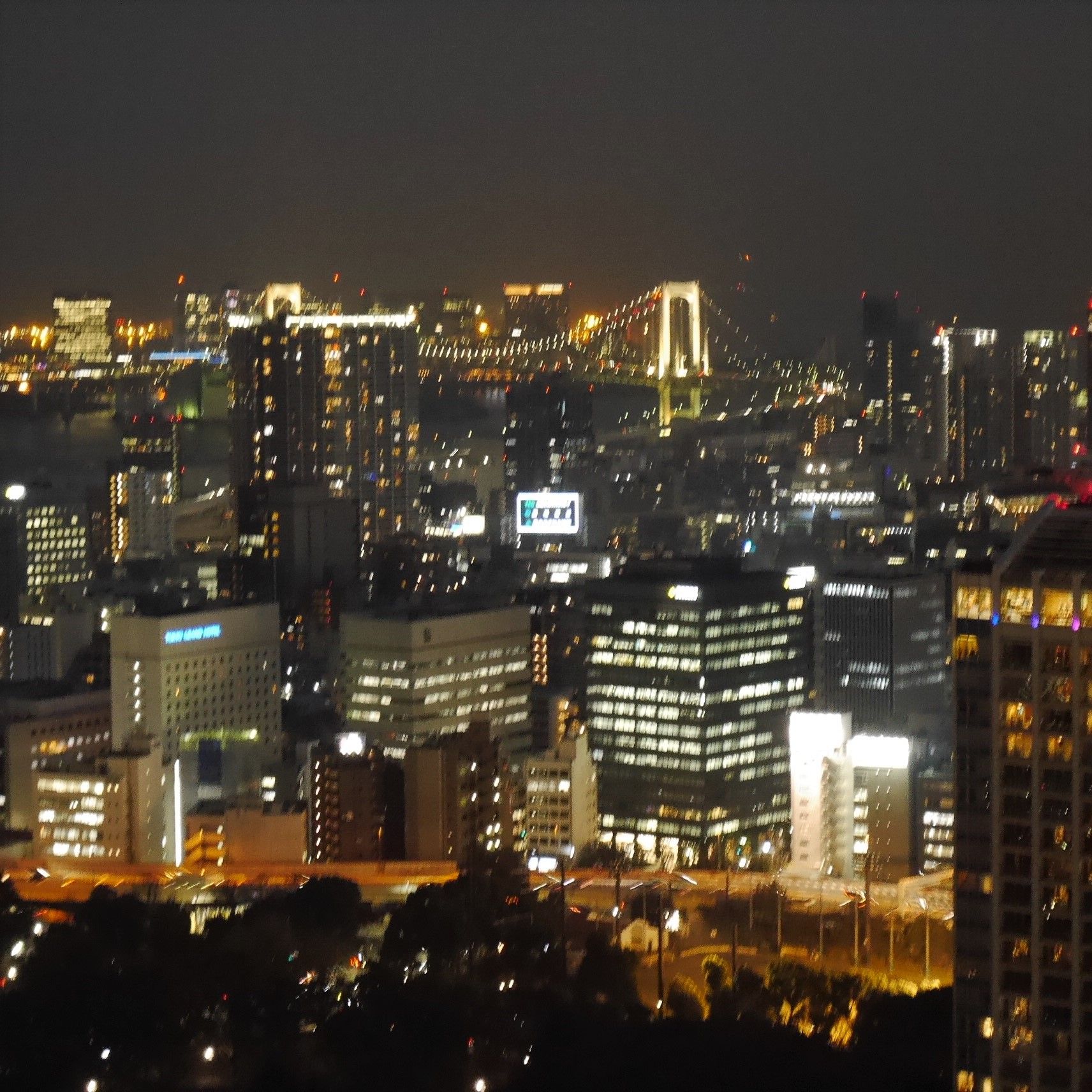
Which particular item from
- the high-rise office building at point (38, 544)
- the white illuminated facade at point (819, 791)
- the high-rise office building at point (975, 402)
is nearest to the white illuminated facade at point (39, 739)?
the white illuminated facade at point (819, 791)

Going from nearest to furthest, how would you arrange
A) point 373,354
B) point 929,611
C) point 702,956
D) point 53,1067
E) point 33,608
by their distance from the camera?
point 53,1067, point 702,956, point 929,611, point 33,608, point 373,354

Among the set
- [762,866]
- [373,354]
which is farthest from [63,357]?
[762,866]

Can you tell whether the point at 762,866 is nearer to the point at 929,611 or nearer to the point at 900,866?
the point at 900,866

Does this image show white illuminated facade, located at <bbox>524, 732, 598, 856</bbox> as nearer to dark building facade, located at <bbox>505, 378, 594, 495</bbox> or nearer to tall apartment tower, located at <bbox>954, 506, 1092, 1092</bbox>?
tall apartment tower, located at <bbox>954, 506, 1092, 1092</bbox>

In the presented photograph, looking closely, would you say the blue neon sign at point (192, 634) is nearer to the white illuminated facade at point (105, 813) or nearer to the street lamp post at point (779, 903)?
the white illuminated facade at point (105, 813)

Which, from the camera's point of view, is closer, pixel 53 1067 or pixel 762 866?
pixel 53 1067

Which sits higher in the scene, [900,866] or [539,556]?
[539,556]
